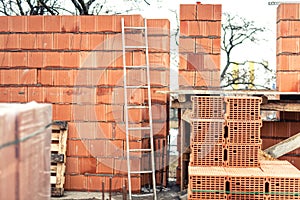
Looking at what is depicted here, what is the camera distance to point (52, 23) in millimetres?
8703

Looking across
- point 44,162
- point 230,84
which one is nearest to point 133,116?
point 44,162

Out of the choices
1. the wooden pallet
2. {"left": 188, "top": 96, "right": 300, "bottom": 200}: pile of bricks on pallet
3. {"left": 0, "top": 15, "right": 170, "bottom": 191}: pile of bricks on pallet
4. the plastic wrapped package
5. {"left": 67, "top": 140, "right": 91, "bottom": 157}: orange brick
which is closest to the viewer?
the plastic wrapped package

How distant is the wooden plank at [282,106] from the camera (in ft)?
27.1

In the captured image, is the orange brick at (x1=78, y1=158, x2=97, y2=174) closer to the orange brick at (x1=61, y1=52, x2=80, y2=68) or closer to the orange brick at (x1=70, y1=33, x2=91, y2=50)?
the orange brick at (x1=61, y1=52, x2=80, y2=68)

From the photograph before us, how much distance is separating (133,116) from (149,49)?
124 centimetres

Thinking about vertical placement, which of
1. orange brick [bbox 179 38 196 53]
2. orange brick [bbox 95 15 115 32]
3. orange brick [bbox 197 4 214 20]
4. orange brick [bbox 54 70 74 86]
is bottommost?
orange brick [bbox 54 70 74 86]

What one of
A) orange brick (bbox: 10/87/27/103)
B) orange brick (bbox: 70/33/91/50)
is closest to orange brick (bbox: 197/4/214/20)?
orange brick (bbox: 70/33/91/50)

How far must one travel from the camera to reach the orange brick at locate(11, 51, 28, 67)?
28.8 ft

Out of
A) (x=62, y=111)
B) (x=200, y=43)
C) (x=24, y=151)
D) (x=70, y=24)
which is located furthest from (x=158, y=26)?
(x=24, y=151)

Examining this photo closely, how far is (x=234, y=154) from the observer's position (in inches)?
296

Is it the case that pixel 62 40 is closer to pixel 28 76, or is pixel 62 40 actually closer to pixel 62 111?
pixel 28 76

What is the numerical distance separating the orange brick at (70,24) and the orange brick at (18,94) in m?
1.25

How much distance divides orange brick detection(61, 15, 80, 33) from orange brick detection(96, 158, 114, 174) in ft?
7.31

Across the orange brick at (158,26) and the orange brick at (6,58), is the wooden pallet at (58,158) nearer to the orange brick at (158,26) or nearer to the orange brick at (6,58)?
the orange brick at (6,58)
